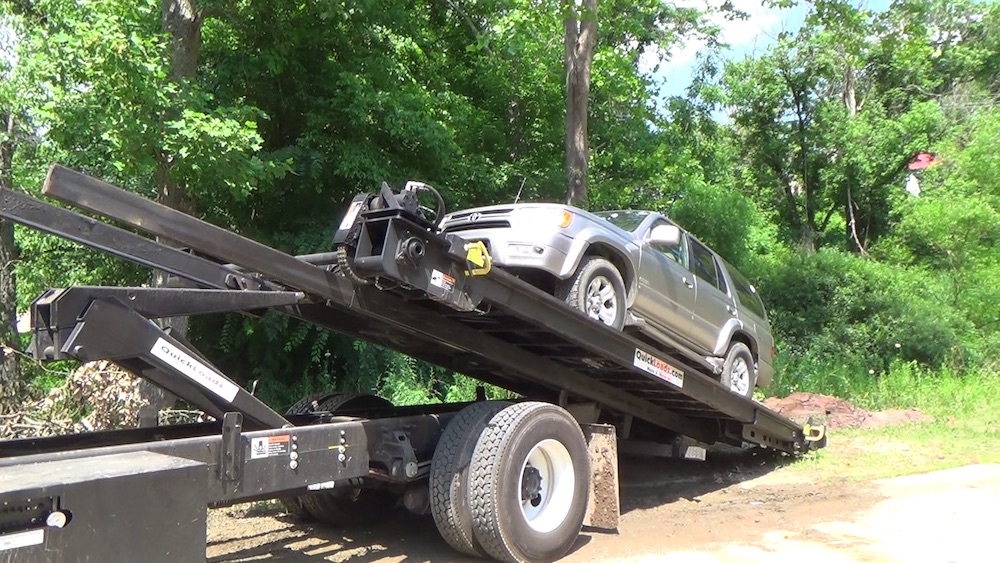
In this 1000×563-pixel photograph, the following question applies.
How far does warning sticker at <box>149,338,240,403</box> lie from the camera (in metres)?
3.86

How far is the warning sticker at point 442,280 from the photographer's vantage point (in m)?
4.58

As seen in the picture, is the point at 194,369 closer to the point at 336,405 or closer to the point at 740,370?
Answer: the point at 336,405

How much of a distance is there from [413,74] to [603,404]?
839 cm

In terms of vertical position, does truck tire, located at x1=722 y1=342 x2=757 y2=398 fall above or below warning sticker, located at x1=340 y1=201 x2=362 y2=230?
below

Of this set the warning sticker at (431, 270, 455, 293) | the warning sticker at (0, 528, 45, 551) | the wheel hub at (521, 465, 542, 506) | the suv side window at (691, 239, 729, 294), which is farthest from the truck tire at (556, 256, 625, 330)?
the warning sticker at (0, 528, 45, 551)

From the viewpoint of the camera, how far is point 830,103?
2812cm

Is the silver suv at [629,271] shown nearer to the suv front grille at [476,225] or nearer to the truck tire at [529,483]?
the suv front grille at [476,225]

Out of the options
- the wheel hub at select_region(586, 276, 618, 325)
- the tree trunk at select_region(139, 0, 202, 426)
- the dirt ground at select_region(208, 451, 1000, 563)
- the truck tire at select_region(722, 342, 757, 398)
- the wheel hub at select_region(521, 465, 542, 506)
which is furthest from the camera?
the tree trunk at select_region(139, 0, 202, 426)

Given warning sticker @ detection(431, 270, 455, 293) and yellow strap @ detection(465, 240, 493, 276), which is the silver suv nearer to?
yellow strap @ detection(465, 240, 493, 276)

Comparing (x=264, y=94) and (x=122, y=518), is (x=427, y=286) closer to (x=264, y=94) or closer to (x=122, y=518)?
(x=122, y=518)

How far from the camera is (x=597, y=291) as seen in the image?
6.66m

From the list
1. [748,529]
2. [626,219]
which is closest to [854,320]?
[626,219]

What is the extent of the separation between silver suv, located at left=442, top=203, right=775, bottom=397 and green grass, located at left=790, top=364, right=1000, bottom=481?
158 cm

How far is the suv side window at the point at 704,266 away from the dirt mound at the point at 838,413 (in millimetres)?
3903
